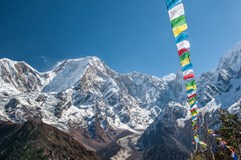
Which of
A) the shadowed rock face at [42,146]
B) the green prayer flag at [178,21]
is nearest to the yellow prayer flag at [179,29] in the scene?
the green prayer flag at [178,21]

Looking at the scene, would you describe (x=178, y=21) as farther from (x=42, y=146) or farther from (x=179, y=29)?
(x=42, y=146)

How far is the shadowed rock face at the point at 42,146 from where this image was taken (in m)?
150

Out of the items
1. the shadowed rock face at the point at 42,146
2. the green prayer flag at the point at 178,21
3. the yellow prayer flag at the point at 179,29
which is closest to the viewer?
the green prayer flag at the point at 178,21

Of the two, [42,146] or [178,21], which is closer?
[178,21]

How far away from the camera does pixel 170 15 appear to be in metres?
18.0

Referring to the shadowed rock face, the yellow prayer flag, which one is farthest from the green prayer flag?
the shadowed rock face

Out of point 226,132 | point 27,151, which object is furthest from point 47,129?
point 226,132

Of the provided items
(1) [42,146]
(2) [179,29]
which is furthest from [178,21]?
(1) [42,146]

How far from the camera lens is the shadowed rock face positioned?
493 feet

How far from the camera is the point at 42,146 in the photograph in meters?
156

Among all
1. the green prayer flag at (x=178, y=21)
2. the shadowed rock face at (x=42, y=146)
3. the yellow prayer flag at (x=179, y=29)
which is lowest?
the yellow prayer flag at (x=179, y=29)

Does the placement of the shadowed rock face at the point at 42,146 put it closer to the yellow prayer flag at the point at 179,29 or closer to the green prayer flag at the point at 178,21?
the yellow prayer flag at the point at 179,29

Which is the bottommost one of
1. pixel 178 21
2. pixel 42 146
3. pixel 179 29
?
pixel 179 29

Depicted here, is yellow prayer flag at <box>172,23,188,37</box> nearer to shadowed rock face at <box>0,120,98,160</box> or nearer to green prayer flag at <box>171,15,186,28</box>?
green prayer flag at <box>171,15,186,28</box>
